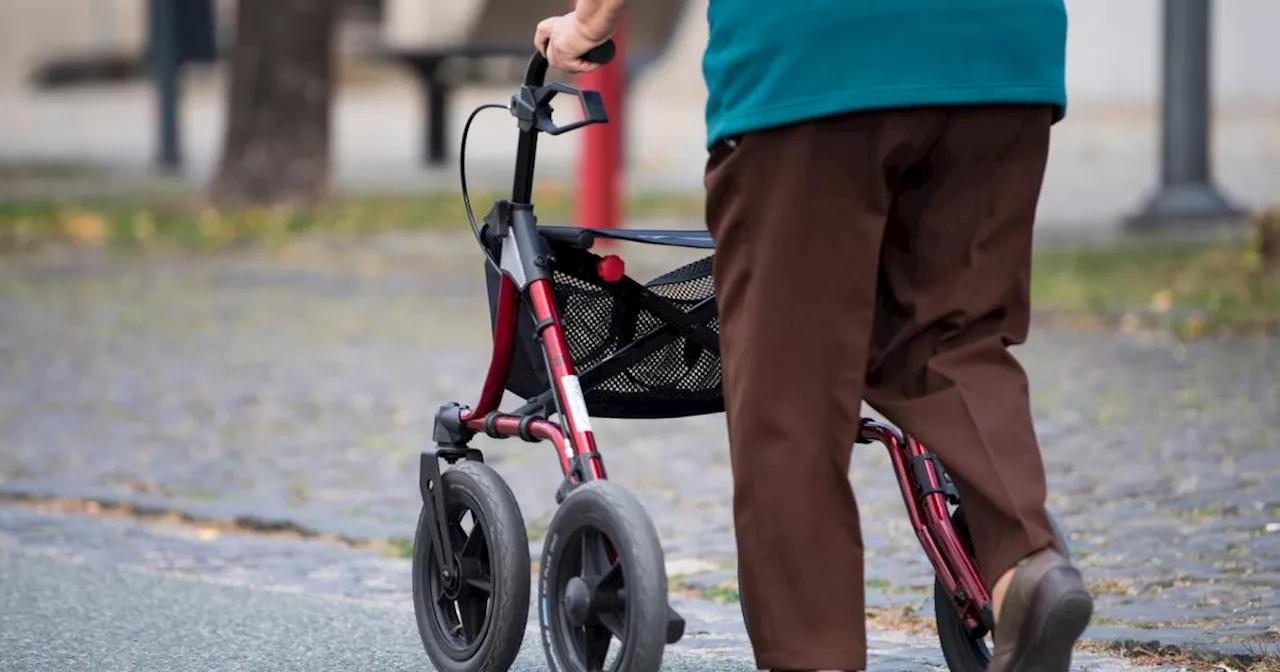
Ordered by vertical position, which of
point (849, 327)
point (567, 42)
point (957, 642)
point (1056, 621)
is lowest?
point (957, 642)

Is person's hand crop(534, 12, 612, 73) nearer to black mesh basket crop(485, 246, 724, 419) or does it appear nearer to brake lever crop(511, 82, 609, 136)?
brake lever crop(511, 82, 609, 136)

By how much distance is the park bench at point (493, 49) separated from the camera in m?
17.6

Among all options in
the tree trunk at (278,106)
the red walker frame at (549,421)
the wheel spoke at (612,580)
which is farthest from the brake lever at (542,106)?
the tree trunk at (278,106)

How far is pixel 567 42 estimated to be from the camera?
3510mm

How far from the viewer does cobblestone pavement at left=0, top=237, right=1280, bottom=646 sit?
515cm

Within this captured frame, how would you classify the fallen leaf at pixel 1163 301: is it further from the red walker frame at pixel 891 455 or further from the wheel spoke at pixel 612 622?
the wheel spoke at pixel 612 622

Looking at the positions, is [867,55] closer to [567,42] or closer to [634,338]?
[567,42]

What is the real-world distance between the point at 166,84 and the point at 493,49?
2769 mm

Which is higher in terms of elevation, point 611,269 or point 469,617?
point 611,269

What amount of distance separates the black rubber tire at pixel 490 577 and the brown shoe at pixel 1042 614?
868 mm

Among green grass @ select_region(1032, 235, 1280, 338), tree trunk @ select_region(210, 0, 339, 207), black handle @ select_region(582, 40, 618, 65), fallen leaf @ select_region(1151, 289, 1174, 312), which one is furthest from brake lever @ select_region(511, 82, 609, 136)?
tree trunk @ select_region(210, 0, 339, 207)

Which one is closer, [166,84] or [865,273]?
[865,273]

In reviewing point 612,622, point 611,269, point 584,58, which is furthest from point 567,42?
point 612,622

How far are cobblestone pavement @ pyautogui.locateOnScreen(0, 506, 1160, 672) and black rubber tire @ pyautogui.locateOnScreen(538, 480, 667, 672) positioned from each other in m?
0.82
